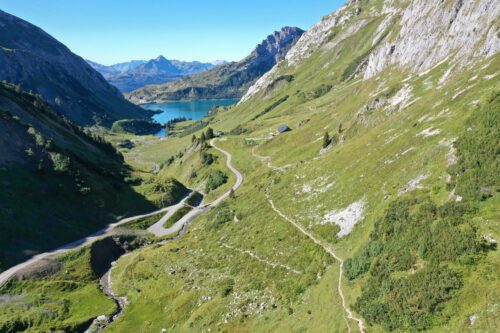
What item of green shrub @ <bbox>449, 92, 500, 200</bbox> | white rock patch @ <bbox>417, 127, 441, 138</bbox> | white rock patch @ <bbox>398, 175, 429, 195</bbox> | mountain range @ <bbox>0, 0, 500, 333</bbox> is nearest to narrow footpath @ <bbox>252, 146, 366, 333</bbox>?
mountain range @ <bbox>0, 0, 500, 333</bbox>

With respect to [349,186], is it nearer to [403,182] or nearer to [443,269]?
[403,182]

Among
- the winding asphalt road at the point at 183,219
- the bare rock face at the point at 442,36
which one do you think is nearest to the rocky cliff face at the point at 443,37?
the bare rock face at the point at 442,36

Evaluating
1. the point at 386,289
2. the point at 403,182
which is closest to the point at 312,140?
the point at 403,182

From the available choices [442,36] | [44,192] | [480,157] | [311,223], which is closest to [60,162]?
[44,192]

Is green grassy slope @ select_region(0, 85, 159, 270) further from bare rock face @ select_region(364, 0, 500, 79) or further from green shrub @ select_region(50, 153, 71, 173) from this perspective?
bare rock face @ select_region(364, 0, 500, 79)

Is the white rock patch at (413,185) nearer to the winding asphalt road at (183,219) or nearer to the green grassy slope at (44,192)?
the winding asphalt road at (183,219)

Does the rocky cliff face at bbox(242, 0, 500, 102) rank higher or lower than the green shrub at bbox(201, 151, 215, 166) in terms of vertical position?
higher
